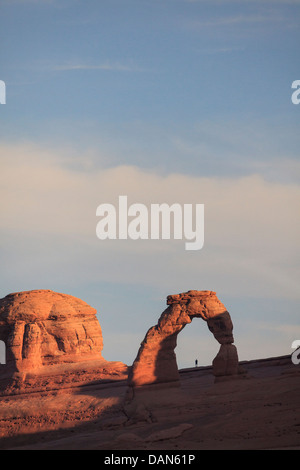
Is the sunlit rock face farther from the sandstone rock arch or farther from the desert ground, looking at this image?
the sandstone rock arch

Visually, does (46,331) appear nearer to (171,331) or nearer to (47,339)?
(47,339)

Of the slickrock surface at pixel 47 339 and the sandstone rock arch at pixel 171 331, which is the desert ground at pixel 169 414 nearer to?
the sandstone rock arch at pixel 171 331

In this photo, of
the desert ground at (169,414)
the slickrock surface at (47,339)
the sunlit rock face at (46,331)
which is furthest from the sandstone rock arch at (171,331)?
the sunlit rock face at (46,331)

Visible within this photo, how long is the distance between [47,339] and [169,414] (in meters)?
20.1

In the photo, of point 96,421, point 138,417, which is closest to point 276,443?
point 138,417

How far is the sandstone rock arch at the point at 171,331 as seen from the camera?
2490 inches

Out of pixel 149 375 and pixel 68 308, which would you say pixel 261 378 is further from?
pixel 68 308

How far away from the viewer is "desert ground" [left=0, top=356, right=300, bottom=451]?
5346 centimetres

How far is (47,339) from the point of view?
77312 mm

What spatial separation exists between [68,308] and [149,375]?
55.1ft

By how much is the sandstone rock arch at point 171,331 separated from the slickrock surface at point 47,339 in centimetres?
1126

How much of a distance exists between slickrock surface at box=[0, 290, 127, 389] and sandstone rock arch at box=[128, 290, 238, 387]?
11.3 meters

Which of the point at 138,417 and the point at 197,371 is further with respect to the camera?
the point at 197,371
